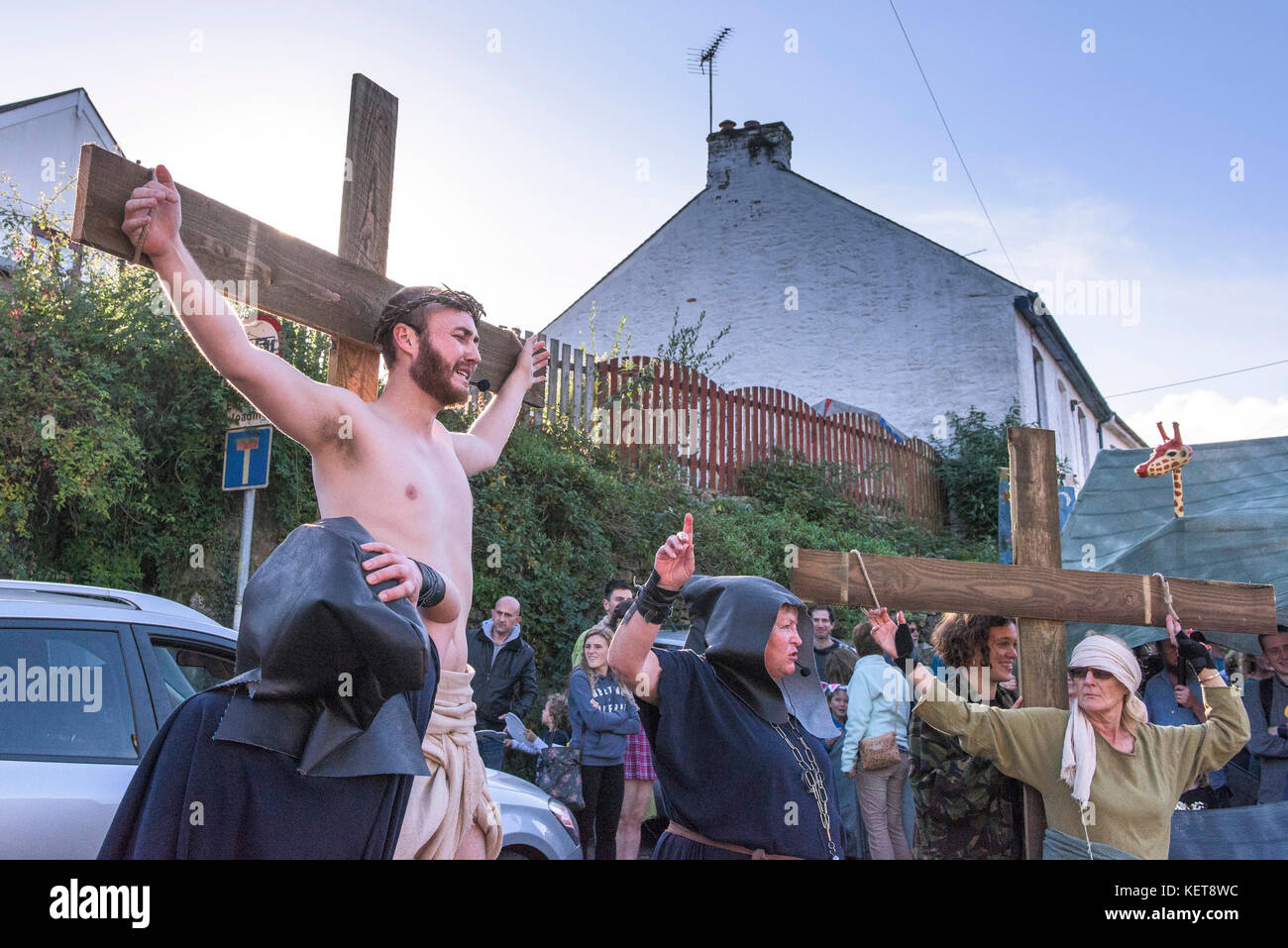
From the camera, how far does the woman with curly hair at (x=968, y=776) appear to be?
4152mm

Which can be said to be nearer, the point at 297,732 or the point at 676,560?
the point at 297,732

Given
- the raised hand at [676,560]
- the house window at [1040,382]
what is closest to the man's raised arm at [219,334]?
the raised hand at [676,560]

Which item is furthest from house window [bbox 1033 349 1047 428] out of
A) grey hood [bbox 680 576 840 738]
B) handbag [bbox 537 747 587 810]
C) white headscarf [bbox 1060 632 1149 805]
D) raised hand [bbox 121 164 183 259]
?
raised hand [bbox 121 164 183 259]

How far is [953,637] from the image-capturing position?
4.61 m

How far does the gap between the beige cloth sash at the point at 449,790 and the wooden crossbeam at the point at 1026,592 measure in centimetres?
122

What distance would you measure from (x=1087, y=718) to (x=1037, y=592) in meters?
0.51

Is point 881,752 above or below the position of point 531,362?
below

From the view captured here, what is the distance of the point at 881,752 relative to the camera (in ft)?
22.5

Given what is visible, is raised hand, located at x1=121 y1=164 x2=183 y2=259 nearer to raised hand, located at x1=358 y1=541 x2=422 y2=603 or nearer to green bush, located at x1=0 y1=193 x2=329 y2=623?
raised hand, located at x1=358 y1=541 x2=422 y2=603

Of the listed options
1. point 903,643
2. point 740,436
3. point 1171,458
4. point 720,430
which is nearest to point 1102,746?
point 903,643

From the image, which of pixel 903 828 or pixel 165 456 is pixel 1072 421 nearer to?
pixel 903 828

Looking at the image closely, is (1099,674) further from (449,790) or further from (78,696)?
(78,696)
